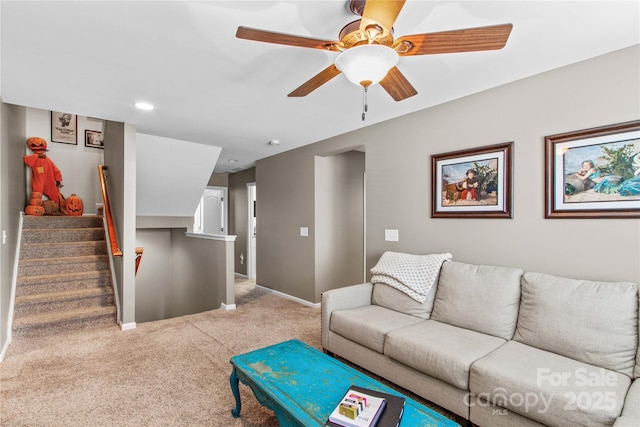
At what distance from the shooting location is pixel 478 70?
233 centimetres

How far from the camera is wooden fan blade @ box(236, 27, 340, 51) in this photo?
4.46 ft

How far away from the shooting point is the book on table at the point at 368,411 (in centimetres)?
129

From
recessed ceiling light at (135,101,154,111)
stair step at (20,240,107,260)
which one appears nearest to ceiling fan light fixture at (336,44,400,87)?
recessed ceiling light at (135,101,154,111)

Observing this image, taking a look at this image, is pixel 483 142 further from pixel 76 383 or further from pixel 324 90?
pixel 76 383

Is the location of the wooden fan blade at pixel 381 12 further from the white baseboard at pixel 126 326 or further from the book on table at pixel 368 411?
the white baseboard at pixel 126 326

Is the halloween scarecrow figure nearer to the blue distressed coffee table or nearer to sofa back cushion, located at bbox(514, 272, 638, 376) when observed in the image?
the blue distressed coffee table

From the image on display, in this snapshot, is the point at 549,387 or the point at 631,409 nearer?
the point at 631,409

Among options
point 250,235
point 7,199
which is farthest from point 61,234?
point 250,235

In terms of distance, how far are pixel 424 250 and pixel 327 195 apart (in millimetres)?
1845

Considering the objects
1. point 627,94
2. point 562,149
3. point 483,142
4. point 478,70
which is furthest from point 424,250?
point 627,94

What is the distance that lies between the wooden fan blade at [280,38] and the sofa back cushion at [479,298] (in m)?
1.91

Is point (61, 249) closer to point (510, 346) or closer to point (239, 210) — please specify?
point (239, 210)

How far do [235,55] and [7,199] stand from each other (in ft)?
9.32

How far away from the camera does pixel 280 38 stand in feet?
4.67
